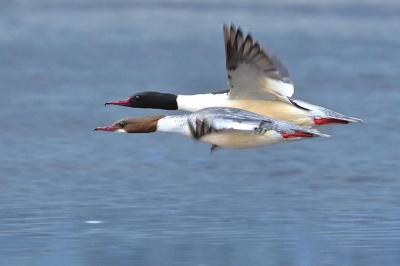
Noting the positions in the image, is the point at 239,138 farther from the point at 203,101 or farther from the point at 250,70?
the point at 203,101

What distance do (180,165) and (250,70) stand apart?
1.87m

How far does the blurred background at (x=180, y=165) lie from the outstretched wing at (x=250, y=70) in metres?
0.82

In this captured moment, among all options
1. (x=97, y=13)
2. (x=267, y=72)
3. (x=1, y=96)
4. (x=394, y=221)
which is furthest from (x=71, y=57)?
(x=394, y=221)

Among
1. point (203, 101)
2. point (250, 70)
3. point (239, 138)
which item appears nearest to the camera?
point (239, 138)

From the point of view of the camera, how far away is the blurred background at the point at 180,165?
8.13m

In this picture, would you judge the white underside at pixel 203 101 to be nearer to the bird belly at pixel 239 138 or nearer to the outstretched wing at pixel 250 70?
the outstretched wing at pixel 250 70

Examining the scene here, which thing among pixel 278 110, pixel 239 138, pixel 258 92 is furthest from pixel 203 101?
pixel 239 138

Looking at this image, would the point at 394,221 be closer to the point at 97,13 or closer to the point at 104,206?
the point at 104,206

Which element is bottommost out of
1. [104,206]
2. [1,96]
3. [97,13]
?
[104,206]

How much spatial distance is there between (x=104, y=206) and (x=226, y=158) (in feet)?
7.56

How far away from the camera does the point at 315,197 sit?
389 inches

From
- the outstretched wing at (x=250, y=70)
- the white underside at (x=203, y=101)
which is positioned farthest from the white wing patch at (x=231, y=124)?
the white underside at (x=203, y=101)

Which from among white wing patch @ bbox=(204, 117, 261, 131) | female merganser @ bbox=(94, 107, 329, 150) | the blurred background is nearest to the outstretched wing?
the blurred background

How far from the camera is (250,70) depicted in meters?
9.60
